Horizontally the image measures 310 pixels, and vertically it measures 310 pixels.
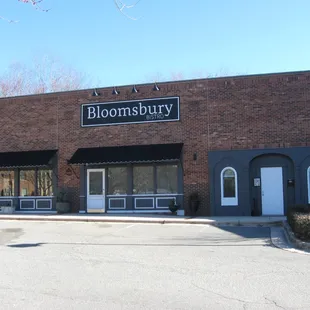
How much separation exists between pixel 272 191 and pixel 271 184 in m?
0.31

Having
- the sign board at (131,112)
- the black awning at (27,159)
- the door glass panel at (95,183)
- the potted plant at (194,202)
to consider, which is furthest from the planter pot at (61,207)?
the potted plant at (194,202)

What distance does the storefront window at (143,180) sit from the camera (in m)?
20.1

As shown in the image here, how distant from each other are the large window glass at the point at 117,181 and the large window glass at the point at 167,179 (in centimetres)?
167

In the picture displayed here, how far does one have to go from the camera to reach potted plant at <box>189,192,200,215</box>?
18.9 m

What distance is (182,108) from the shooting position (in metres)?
19.8

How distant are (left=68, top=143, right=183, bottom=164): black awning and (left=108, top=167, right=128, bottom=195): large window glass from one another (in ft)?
3.38

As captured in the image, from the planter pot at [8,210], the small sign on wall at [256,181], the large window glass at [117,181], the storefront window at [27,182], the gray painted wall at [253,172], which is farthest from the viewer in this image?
the storefront window at [27,182]

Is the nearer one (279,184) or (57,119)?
(279,184)

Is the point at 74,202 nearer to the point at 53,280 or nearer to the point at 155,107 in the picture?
the point at 155,107

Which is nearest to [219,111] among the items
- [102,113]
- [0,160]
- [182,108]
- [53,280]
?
[182,108]

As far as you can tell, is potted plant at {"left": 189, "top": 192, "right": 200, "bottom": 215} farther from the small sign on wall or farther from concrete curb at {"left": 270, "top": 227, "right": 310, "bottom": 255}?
concrete curb at {"left": 270, "top": 227, "right": 310, "bottom": 255}

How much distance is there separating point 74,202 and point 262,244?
11816 mm

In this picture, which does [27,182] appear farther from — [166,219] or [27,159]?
[166,219]

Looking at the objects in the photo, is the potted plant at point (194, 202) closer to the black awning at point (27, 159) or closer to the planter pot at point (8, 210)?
the black awning at point (27, 159)
